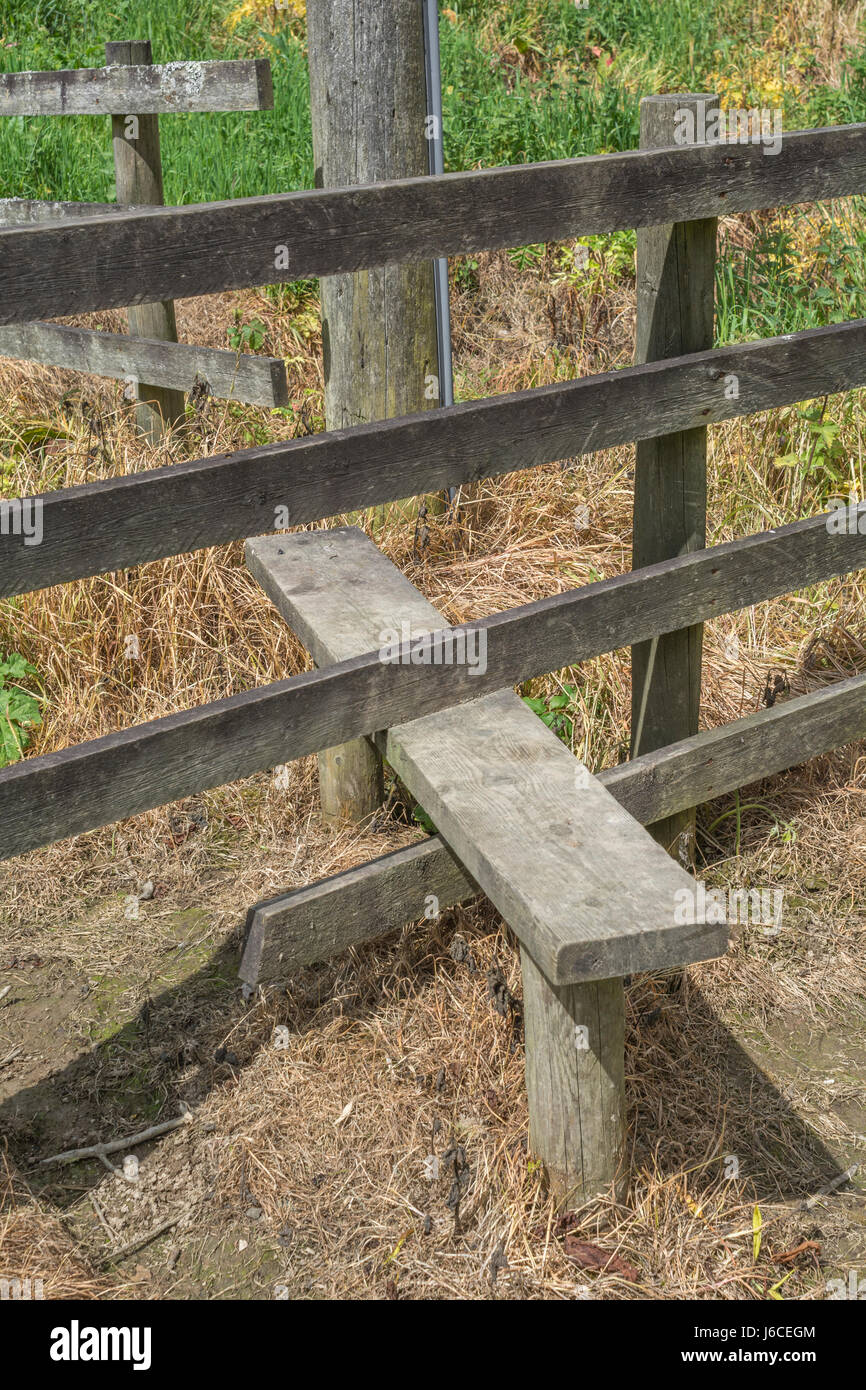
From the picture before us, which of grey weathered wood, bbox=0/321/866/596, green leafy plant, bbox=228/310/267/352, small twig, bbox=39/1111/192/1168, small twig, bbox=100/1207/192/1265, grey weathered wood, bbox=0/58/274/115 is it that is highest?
grey weathered wood, bbox=0/58/274/115

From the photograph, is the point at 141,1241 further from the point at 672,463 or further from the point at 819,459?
the point at 819,459

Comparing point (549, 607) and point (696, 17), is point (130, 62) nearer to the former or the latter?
point (549, 607)

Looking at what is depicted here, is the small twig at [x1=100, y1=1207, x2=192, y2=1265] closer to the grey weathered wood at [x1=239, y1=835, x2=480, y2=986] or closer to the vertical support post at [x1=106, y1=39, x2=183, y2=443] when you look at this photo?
the grey weathered wood at [x1=239, y1=835, x2=480, y2=986]

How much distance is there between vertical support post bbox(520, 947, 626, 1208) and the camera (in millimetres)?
2246

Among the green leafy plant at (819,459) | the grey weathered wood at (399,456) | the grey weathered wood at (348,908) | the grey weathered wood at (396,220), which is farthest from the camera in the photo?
the green leafy plant at (819,459)

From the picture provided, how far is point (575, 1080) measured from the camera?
230 centimetres

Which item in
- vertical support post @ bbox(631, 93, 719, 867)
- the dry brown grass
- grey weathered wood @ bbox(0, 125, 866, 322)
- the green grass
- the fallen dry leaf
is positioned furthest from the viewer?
the green grass

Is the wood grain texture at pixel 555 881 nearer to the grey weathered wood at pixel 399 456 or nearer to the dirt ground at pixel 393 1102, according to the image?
the dirt ground at pixel 393 1102

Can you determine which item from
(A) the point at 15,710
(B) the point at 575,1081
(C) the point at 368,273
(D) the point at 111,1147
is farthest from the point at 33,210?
(B) the point at 575,1081

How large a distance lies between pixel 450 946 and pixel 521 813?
724mm

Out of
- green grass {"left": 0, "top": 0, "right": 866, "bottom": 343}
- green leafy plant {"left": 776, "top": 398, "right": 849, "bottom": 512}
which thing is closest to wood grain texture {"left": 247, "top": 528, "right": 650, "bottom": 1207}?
green leafy plant {"left": 776, "top": 398, "right": 849, "bottom": 512}

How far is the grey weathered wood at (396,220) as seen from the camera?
79.0 inches

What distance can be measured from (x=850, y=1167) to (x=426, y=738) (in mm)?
1227

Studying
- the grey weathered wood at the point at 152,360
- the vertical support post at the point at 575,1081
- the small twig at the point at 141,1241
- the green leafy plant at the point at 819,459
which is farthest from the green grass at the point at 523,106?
the small twig at the point at 141,1241
